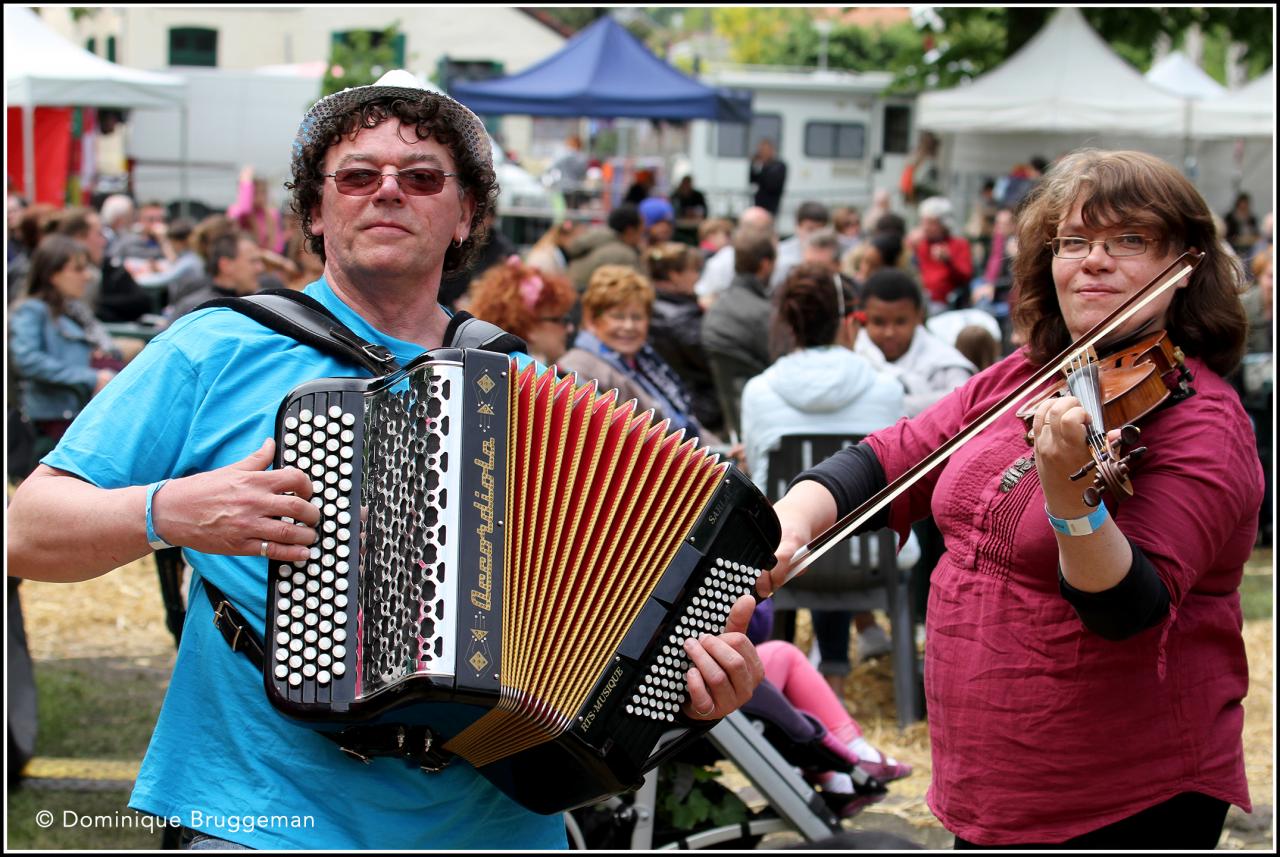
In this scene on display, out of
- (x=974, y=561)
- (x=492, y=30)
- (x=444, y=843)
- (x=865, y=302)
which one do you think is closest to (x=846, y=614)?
(x=865, y=302)

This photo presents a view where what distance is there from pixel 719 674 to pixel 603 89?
14.0 meters

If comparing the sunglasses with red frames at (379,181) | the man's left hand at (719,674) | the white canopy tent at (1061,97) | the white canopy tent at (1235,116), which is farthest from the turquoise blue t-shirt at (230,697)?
the white canopy tent at (1235,116)

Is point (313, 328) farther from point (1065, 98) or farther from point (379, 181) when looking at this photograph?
point (1065, 98)

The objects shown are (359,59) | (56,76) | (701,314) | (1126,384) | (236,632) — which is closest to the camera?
(236,632)

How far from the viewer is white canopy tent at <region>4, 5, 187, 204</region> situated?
13.7 meters

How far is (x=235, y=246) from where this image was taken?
8453mm

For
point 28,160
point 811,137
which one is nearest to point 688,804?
point 28,160

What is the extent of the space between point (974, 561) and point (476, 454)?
1007 mm

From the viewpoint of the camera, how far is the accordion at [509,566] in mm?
2213

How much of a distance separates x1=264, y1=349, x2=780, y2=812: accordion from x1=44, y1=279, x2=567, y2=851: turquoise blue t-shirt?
132mm

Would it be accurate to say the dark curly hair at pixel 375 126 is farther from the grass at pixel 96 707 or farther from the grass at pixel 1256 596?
the grass at pixel 1256 596

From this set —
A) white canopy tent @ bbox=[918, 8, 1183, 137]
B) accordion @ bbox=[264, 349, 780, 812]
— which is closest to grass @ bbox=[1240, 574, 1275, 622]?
accordion @ bbox=[264, 349, 780, 812]

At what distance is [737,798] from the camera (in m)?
4.49

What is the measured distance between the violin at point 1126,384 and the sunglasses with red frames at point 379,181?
1099 millimetres
